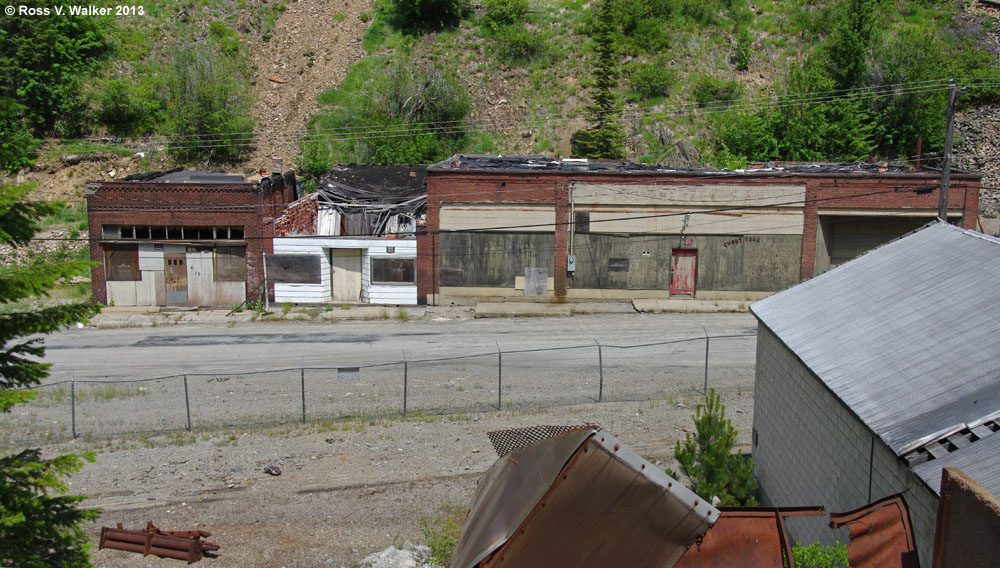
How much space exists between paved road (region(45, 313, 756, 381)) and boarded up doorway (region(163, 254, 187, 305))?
9.27 feet

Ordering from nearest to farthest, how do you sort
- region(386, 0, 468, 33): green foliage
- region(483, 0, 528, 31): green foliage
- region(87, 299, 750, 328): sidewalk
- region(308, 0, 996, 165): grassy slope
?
region(87, 299, 750, 328): sidewalk
region(308, 0, 996, 165): grassy slope
region(483, 0, 528, 31): green foliage
region(386, 0, 468, 33): green foliage

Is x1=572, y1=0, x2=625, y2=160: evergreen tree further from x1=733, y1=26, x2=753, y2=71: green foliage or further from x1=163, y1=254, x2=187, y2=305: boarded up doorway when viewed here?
x1=163, y1=254, x2=187, y2=305: boarded up doorway

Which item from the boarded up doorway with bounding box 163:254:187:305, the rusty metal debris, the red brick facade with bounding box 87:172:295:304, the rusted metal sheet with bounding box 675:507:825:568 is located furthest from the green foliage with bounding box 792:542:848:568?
the boarded up doorway with bounding box 163:254:187:305

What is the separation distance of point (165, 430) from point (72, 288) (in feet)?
58.9

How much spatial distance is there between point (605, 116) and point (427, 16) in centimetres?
1674

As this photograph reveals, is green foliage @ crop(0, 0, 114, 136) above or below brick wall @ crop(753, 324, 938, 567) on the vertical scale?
above

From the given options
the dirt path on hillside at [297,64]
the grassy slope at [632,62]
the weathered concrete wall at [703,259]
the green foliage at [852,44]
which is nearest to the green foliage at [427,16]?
the grassy slope at [632,62]

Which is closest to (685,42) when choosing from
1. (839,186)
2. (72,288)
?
(839,186)

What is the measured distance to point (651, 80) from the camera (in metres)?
45.6

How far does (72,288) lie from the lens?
31.5 m

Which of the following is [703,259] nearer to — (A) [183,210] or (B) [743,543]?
(A) [183,210]

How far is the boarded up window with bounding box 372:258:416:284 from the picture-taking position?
98.6 feet

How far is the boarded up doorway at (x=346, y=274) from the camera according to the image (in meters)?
30.1

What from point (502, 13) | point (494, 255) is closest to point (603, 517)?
point (494, 255)
